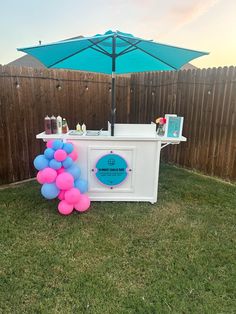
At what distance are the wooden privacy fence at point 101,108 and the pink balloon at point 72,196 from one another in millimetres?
1735

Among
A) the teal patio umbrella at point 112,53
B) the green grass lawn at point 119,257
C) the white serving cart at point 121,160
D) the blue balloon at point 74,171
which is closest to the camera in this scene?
the green grass lawn at point 119,257

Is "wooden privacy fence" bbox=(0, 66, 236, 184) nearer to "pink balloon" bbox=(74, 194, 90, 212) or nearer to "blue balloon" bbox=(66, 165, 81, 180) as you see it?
"blue balloon" bbox=(66, 165, 81, 180)

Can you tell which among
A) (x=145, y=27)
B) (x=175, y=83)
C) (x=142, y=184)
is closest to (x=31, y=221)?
(x=142, y=184)

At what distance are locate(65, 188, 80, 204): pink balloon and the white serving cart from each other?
454mm

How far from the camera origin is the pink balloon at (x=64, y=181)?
8.56 ft

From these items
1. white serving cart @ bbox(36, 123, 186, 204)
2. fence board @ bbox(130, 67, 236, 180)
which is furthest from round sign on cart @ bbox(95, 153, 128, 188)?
fence board @ bbox(130, 67, 236, 180)

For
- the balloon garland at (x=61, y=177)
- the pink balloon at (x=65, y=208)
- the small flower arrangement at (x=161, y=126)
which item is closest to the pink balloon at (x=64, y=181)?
the balloon garland at (x=61, y=177)

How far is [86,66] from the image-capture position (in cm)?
383

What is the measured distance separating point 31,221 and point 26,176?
1618mm

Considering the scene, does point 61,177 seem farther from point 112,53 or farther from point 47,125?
point 112,53

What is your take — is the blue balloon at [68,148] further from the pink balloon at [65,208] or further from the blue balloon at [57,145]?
the pink balloon at [65,208]

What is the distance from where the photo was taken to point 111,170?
307 cm

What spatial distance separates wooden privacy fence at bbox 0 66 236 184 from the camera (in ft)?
12.4

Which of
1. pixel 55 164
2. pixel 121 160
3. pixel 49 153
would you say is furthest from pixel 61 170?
pixel 121 160
